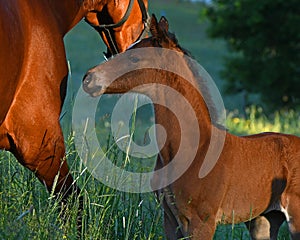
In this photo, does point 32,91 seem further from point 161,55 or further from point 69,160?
point 69,160

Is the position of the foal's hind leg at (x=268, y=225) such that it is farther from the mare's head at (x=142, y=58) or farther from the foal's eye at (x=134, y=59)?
the foal's eye at (x=134, y=59)

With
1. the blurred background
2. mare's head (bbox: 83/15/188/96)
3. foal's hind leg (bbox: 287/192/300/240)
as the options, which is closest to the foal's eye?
mare's head (bbox: 83/15/188/96)

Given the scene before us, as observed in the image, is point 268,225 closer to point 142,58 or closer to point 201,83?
point 201,83

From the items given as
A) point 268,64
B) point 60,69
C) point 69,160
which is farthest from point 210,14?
point 60,69

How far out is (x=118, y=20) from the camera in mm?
4758

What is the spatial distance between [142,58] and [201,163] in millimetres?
691

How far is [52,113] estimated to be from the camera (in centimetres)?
386

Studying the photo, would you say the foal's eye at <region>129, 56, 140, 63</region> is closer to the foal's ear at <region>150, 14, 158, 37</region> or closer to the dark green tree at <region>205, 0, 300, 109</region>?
the foal's ear at <region>150, 14, 158, 37</region>

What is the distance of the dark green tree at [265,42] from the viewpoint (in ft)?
45.5

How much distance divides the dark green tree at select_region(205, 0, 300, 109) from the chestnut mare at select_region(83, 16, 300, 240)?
965cm

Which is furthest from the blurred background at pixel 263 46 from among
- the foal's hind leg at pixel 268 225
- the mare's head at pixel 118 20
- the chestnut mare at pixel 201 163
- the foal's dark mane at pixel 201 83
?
the foal's dark mane at pixel 201 83

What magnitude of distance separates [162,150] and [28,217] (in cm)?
87

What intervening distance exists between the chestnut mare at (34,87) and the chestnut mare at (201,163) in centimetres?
24

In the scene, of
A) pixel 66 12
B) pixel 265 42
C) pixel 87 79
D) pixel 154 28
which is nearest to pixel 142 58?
pixel 154 28
